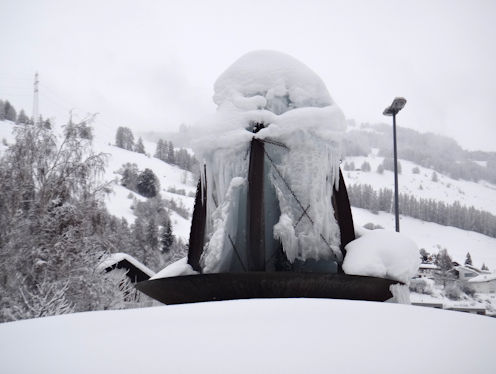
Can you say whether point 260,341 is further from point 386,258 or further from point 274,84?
→ point 274,84

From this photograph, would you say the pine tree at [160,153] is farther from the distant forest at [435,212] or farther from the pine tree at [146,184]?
the distant forest at [435,212]

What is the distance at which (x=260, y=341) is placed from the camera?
1.67 metres

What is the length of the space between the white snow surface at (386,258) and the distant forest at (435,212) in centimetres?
10149

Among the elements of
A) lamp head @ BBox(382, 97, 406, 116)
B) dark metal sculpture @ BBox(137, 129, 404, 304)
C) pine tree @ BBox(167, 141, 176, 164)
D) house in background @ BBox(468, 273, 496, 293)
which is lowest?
house in background @ BBox(468, 273, 496, 293)

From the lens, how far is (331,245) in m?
7.43

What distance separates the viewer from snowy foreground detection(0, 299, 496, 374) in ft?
4.78

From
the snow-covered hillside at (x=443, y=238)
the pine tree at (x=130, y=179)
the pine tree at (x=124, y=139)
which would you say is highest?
the pine tree at (x=124, y=139)

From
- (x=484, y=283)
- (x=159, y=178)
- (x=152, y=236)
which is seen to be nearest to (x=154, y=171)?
(x=159, y=178)

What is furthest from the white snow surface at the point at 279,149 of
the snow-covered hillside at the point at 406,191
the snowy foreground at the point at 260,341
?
the snow-covered hillside at the point at 406,191

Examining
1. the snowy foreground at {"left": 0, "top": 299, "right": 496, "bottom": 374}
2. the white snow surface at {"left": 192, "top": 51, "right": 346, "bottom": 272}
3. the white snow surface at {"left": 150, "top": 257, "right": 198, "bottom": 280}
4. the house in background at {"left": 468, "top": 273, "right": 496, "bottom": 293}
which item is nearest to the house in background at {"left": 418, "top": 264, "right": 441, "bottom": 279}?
the house in background at {"left": 468, "top": 273, "right": 496, "bottom": 293}

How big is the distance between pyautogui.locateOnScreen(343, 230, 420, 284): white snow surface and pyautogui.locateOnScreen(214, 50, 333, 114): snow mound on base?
9.77ft

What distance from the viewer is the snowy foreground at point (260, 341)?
146cm

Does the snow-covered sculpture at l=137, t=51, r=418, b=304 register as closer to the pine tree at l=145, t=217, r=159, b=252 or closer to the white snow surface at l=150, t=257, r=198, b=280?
the white snow surface at l=150, t=257, r=198, b=280

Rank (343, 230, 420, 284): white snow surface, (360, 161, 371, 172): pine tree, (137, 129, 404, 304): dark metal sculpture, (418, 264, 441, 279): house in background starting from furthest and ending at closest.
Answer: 1. (360, 161, 371, 172): pine tree
2. (418, 264, 441, 279): house in background
3. (343, 230, 420, 284): white snow surface
4. (137, 129, 404, 304): dark metal sculpture
